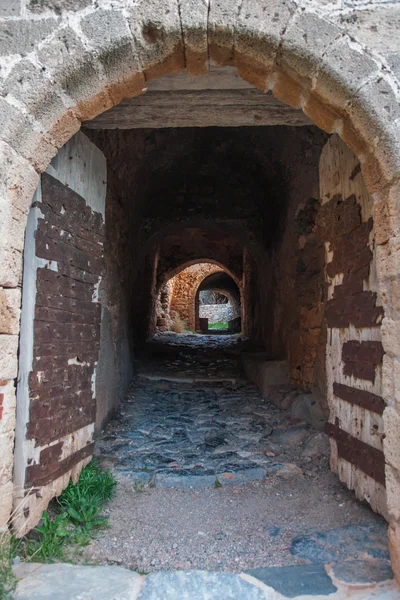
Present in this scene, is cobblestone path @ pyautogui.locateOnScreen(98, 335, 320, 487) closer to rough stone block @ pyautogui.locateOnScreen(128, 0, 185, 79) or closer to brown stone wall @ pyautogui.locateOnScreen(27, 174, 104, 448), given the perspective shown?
brown stone wall @ pyautogui.locateOnScreen(27, 174, 104, 448)

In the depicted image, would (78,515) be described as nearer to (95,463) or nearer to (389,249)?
(95,463)

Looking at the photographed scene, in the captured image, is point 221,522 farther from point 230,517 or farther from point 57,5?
point 57,5

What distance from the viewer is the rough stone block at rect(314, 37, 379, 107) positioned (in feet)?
6.13

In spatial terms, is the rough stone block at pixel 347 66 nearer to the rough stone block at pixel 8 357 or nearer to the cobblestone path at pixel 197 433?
the rough stone block at pixel 8 357

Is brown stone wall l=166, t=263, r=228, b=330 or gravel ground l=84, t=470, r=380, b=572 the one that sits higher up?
brown stone wall l=166, t=263, r=228, b=330

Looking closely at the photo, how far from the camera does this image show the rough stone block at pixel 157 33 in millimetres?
1893

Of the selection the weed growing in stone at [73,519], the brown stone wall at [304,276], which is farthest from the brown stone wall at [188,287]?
the weed growing in stone at [73,519]

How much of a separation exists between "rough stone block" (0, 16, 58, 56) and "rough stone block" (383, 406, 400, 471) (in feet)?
7.59

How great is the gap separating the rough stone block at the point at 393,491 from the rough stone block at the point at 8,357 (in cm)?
179

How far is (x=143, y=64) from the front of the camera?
201 cm

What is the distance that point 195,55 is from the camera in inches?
79.7

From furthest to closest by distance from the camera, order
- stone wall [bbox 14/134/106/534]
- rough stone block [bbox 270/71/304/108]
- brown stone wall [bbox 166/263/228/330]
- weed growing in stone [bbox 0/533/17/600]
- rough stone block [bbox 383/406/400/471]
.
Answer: brown stone wall [bbox 166/263/228/330], stone wall [bbox 14/134/106/534], rough stone block [bbox 270/71/304/108], rough stone block [bbox 383/406/400/471], weed growing in stone [bbox 0/533/17/600]

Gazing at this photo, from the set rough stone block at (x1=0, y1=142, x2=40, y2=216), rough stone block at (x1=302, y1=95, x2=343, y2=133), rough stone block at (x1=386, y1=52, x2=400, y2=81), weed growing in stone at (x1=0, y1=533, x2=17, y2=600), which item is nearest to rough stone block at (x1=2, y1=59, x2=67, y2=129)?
rough stone block at (x1=0, y1=142, x2=40, y2=216)

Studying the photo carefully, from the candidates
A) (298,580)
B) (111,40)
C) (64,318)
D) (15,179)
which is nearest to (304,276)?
(64,318)
